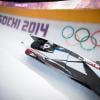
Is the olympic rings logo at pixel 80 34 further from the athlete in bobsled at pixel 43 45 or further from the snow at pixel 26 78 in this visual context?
the snow at pixel 26 78

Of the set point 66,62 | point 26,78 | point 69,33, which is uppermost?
point 69,33

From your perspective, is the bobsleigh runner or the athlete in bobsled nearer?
the bobsleigh runner

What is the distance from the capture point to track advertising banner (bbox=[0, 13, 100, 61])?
3.70 ft

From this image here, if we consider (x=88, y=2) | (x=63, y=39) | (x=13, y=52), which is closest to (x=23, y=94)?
(x=13, y=52)

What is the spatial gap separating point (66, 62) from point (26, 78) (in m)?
0.37

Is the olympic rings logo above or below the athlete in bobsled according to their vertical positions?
above

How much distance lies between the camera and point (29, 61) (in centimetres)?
142

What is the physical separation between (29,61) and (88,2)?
585mm

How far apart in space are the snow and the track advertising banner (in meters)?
0.08

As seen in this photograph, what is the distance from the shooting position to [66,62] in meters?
1.21

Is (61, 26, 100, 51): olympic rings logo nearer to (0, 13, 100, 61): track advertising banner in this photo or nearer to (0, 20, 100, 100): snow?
(0, 13, 100, 61): track advertising banner

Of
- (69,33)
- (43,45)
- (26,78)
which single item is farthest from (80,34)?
(26,78)

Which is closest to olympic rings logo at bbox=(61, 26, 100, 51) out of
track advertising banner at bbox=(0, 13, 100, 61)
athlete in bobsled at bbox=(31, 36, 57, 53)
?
track advertising banner at bbox=(0, 13, 100, 61)

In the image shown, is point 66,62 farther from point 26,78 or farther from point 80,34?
point 26,78
